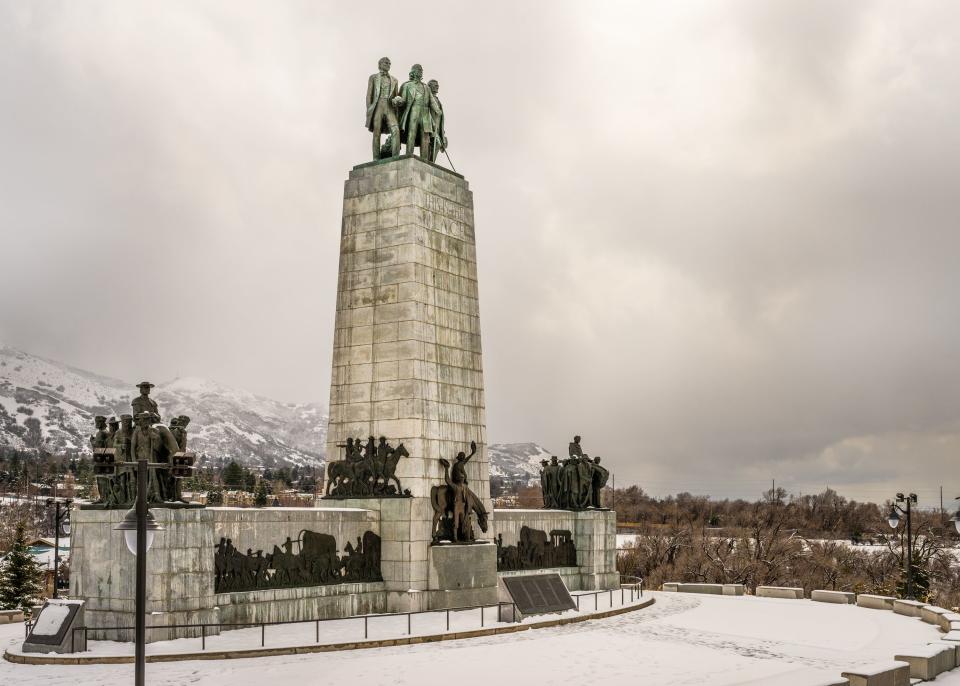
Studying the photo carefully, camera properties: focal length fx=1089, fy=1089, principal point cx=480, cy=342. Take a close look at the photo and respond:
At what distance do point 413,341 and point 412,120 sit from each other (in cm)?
681

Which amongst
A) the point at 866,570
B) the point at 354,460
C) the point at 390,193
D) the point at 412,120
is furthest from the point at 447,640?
the point at 866,570

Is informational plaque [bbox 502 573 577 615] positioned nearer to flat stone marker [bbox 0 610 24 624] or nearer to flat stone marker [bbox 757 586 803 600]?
flat stone marker [bbox 757 586 803 600]

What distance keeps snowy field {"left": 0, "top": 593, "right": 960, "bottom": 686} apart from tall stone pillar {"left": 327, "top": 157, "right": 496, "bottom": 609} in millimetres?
5136

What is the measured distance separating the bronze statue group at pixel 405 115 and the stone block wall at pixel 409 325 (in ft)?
3.25

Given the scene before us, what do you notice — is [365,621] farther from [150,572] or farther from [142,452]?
[142,452]

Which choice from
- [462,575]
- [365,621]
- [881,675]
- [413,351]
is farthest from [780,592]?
[881,675]

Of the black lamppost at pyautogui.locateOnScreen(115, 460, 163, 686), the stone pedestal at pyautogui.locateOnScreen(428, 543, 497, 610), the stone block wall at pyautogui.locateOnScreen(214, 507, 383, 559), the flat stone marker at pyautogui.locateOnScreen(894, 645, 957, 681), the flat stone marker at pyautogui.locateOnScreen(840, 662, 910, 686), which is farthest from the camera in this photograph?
the stone pedestal at pyautogui.locateOnScreen(428, 543, 497, 610)

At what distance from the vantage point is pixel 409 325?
1145 inches

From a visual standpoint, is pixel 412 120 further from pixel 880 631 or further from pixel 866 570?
pixel 866 570

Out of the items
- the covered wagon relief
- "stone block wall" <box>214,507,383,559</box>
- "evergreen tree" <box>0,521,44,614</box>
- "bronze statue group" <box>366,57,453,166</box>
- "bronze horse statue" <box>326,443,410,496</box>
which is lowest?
"evergreen tree" <box>0,521,44,614</box>

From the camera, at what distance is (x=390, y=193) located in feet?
99.1

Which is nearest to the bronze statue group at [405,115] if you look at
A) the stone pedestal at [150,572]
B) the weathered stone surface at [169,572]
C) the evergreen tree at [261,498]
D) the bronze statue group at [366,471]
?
the bronze statue group at [366,471]

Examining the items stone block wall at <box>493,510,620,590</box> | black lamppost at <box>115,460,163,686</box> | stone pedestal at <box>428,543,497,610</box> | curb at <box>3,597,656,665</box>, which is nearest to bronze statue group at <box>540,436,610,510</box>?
stone block wall at <box>493,510,620,590</box>

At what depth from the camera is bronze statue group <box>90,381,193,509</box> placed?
22203 mm
